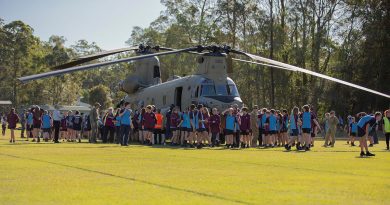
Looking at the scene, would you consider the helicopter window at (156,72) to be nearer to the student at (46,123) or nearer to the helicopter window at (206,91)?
the student at (46,123)

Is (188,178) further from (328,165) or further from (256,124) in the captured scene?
(256,124)

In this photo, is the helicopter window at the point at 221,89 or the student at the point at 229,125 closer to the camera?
the student at the point at 229,125

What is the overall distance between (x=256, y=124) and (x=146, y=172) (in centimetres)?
1565

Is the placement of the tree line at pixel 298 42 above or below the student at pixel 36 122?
above

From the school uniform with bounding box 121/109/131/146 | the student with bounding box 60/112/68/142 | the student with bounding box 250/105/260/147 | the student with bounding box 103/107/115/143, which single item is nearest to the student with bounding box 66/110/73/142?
the student with bounding box 60/112/68/142

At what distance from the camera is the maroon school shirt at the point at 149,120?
28.3 m

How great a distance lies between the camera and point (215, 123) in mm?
26359

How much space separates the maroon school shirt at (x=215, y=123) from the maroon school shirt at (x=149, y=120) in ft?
10.6

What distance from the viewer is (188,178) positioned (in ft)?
38.0

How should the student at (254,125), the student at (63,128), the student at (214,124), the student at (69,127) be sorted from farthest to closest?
the student at (63,128), the student at (69,127), the student at (254,125), the student at (214,124)

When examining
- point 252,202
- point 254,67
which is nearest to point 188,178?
point 252,202

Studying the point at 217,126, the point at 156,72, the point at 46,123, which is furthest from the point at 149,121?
the point at 156,72

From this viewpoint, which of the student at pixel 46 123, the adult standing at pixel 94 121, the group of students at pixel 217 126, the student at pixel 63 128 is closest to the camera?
the group of students at pixel 217 126

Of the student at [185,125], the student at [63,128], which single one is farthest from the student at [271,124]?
the student at [63,128]
